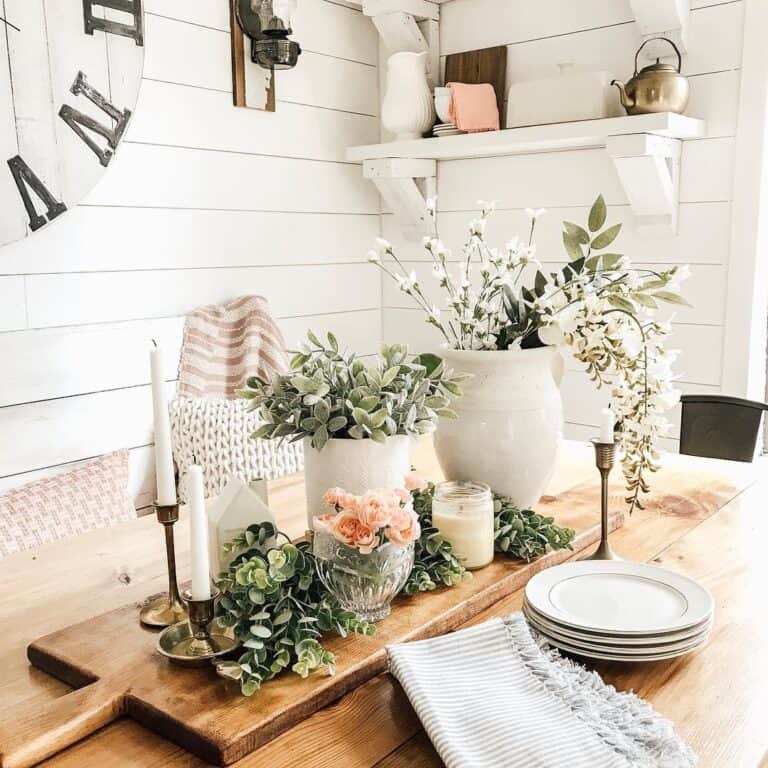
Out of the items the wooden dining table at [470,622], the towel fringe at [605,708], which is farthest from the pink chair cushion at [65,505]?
the towel fringe at [605,708]

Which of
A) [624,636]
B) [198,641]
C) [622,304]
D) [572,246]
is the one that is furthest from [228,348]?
[624,636]

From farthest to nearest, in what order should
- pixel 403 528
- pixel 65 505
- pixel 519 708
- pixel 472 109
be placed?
pixel 472 109, pixel 65 505, pixel 403 528, pixel 519 708

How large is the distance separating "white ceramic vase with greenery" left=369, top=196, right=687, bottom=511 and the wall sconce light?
1.42 meters

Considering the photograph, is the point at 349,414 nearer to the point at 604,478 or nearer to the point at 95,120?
the point at 604,478

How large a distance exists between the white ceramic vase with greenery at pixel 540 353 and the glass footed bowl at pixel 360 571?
348 millimetres

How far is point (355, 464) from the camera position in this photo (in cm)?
115

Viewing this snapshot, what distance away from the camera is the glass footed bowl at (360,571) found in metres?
1.00

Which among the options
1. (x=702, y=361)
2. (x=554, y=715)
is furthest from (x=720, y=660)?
(x=702, y=361)

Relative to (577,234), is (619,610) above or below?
below

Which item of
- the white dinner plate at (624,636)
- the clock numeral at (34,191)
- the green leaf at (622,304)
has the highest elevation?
the clock numeral at (34,191)

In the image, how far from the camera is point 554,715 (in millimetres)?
881

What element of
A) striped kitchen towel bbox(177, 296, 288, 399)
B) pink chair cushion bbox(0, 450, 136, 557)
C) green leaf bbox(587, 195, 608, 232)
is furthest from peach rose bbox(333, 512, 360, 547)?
striped kitchen towel bbox(177, 296, 288, 399)

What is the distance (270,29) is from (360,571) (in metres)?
2.00

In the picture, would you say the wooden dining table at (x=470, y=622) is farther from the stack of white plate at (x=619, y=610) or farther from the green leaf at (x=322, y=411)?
the green leaf at (x=322, y=411)
